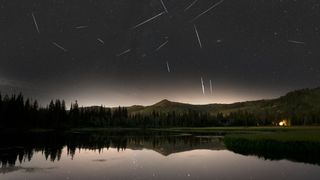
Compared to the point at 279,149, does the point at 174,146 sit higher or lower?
higher

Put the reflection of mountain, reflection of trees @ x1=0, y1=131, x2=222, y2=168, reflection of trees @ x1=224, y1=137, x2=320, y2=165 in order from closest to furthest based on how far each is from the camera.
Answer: reflection of trees @ x1=224, y1=137, x2=320, y2=165, reflection of trees @ x1=0, y1=131, x2=222, y2=168, the reflection of mountain

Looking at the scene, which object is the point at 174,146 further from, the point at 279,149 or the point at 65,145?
the point at 65,145

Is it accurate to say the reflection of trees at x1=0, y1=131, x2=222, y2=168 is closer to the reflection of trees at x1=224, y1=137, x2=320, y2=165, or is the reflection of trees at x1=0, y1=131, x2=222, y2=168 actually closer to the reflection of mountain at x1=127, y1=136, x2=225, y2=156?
the reflection of mountain at x1=127, y1=136, x2=225, y2=156

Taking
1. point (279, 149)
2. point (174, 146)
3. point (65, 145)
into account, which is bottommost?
point (279, 149)

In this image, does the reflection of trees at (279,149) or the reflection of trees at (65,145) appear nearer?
the reflection of trees at (279,149)

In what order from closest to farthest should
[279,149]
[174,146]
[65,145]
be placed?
[279,149], [174,146], [65,145]

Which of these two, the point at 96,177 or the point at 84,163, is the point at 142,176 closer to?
the point at 96,177

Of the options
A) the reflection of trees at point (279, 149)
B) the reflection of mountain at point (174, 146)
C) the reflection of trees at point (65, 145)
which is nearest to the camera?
the reflection of trees at point (279, 149)

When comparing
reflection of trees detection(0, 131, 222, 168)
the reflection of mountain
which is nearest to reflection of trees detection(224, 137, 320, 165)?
the reflection of mountain

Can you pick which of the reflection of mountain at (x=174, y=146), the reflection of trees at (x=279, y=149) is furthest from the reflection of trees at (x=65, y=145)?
the reflection of trees at (x=279, y=149)

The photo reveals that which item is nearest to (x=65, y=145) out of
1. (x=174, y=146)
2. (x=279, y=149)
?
(x=174, y=146)

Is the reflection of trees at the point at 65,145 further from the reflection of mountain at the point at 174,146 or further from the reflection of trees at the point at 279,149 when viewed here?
the reflection of trees at the point at 279,149

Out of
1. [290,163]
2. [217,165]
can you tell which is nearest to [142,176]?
[217,165]

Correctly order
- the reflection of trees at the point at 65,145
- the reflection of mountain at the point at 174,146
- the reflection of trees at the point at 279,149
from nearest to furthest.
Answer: the reflection of trees at the point at 279,149 → the reflection of trees at the point at 65,145 → the reflection of mountain at the point at 174,146
